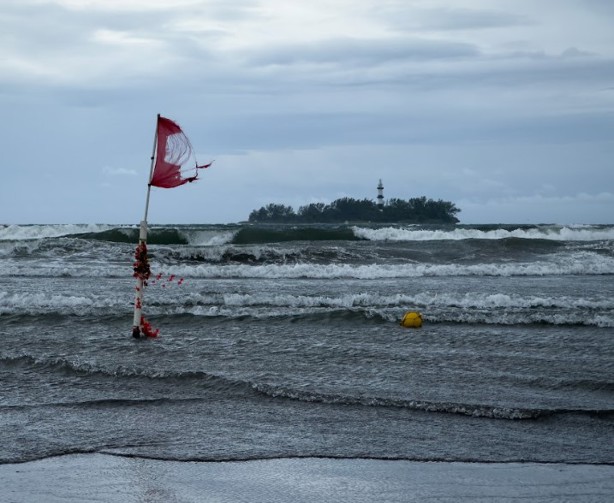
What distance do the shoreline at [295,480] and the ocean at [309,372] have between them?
201mm

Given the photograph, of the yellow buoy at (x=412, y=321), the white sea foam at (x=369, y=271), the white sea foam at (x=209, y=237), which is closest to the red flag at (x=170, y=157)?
the yellow buoy at (x=412, y=321)

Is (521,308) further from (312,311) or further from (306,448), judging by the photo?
(306,448)

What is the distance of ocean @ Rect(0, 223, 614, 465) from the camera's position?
639 cm

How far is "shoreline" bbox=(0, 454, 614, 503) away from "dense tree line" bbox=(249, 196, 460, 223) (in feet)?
239

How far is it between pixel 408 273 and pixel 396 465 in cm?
1707

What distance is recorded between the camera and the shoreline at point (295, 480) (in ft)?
16.6

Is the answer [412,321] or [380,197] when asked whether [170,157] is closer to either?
[412,321]

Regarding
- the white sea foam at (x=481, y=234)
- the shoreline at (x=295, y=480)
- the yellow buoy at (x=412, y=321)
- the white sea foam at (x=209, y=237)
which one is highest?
the white sea foam at (x=481, y=234)

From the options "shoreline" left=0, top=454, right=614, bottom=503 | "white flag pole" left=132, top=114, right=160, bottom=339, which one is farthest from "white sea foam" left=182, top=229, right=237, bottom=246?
"shoreline" left=0, top=454, right=614, bottom=503

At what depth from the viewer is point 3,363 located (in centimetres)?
962

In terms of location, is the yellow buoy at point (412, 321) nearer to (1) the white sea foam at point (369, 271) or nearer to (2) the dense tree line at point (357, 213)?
(1) the white sea foam at point (369, 271)

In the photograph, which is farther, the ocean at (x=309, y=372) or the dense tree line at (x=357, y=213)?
the dense tree line at (x=357, y=213)

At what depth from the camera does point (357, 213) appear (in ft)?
262

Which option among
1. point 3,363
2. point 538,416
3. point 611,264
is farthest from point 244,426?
point 611,264
